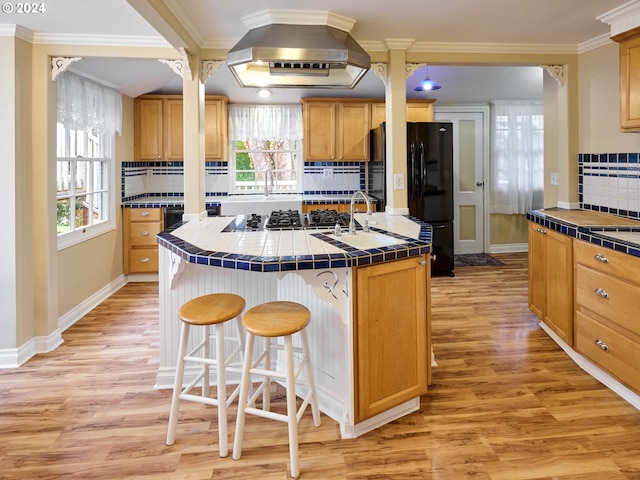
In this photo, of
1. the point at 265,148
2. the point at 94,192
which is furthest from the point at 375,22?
the point at 265,148

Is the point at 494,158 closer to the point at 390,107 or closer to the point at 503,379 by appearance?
the point at 390,107

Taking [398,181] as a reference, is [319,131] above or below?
above

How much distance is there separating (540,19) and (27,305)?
12.9 feet

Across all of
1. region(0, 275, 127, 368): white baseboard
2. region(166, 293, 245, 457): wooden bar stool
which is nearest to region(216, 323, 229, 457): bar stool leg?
region(166, 293, 245, 457): wooden bar stool

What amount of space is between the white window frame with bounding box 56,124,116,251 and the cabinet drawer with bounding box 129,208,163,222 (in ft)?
0.94

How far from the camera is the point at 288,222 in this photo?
2889 millimetres

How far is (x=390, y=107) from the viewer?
11.2 feet

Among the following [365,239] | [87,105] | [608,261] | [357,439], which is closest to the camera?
[357,439]

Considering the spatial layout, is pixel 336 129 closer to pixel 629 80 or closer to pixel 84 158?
pixel 84 158

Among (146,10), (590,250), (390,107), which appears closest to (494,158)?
(390,107)

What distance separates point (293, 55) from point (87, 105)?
99.9 inches

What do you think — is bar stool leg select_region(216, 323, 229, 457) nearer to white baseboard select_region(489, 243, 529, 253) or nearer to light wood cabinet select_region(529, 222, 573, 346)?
light wood cabinet select_region(529, 222, 573, 346)

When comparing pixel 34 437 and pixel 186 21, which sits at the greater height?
pixel 186 21

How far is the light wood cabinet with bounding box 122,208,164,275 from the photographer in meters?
5.14
